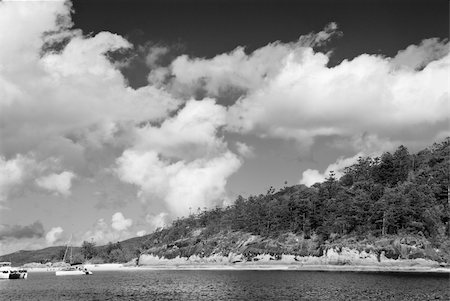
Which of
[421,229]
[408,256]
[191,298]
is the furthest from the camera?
[421,229]

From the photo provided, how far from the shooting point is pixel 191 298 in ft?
289

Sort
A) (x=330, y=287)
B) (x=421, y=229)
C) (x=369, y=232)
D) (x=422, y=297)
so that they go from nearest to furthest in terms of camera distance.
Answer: (x=422, y=297) → (x=330, y=287) → (x=421, y=229) → (x=369, y=232)

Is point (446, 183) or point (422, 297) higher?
point (446, 183)

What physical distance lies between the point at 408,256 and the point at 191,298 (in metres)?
115

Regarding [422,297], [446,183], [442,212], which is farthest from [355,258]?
[422,297]

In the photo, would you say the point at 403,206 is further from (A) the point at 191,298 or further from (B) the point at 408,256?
(A) the point at 191,298

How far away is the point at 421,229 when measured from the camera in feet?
599

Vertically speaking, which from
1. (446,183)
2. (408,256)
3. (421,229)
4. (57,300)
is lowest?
(57,300)

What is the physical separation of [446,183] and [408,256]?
46940 millimetres

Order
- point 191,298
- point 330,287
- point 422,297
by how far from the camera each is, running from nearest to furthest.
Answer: point 422,297, point 191,298, point 330,287

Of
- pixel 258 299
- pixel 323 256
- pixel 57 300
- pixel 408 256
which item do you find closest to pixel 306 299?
pixel 258 299

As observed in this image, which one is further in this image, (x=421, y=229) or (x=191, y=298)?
(x=421, y=229)

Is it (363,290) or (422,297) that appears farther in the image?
(363,290)

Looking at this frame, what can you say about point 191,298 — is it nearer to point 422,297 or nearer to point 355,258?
point 422,297
